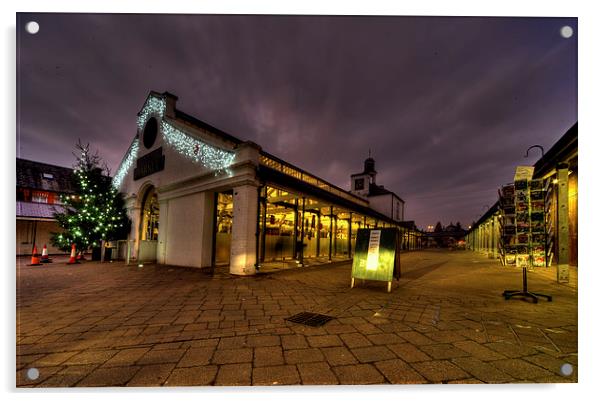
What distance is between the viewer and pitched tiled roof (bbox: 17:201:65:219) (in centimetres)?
1589

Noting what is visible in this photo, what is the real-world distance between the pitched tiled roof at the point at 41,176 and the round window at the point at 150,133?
9541mm

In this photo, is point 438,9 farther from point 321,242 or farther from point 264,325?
point 321,242

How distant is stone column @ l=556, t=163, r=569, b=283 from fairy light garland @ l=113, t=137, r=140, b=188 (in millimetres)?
16824

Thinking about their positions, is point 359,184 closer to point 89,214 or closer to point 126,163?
point 126,163

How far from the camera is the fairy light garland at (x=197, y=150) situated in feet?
26.8

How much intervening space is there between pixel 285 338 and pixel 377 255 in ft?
10.7

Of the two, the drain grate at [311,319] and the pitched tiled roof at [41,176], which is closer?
the drain grate at [311,319]

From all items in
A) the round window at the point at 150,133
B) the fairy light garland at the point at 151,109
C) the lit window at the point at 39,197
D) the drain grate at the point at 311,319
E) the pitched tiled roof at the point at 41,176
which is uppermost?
the fairy light garland at the point at 151,109

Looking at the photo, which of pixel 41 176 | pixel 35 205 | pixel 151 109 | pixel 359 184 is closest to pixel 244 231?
pixel 151 109

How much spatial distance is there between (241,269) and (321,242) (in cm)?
959

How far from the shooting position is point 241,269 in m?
7.15

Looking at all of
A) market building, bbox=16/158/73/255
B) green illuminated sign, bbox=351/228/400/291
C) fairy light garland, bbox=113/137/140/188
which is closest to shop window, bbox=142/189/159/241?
fairy light garland, bbox=113/137/140/188

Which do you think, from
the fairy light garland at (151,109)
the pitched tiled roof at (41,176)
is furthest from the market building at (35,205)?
the fairy light garland at (151,109)

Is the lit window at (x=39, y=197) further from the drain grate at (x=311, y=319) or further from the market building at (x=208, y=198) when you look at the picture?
the drain grate at (x=311, y=319)
